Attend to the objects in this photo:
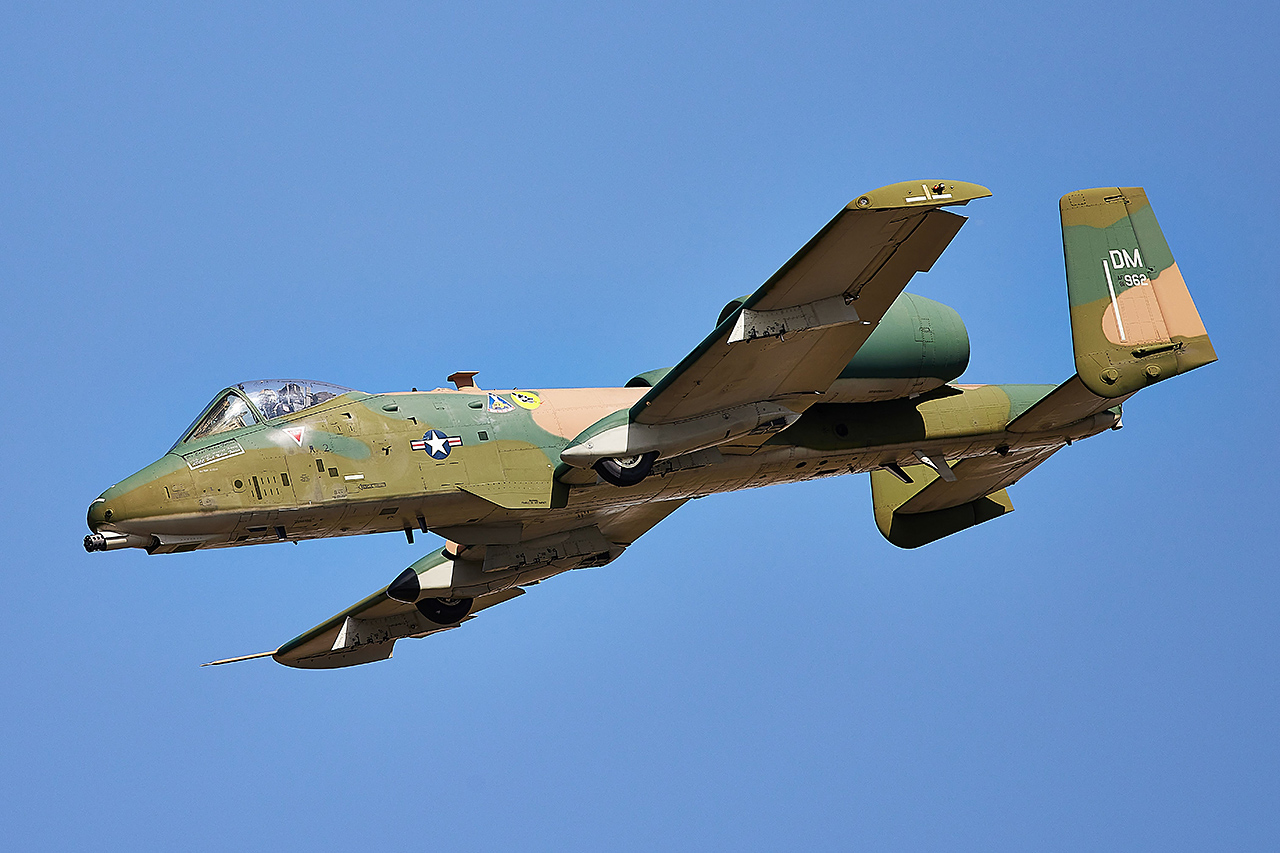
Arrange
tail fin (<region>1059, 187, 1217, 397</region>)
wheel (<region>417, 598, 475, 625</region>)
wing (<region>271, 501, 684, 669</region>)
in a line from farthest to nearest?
1. wheel (<region>417, 598, 475, 625</region>)
2. wing (<region>271, 501, 684, 669</region>)
3. tail fin (<region>1059, 187, 1217, 397</region>)

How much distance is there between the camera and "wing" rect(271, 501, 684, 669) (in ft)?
74.7

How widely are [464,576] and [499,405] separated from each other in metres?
3.61

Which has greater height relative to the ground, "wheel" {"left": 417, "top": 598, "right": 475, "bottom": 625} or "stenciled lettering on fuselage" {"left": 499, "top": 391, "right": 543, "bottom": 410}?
"stenciled lettering on fuselage" {"left": 499, "top": 391, "right": 543, "bottom": 410}

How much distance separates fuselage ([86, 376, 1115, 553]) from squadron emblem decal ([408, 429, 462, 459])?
14 mm

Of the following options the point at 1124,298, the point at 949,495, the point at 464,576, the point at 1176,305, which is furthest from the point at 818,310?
the point at 949,495

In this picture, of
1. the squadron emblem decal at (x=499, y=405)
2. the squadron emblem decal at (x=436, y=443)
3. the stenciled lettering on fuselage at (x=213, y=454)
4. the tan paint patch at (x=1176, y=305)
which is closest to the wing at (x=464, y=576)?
the squadron emblem decal at (x=436, y=443)

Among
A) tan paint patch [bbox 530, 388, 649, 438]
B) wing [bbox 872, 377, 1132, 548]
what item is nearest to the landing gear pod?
tan paint patch [bbox 530, 388, 649, 438]

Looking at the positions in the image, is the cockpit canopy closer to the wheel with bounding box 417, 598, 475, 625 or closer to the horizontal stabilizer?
the wheel with bounding box 417, 598, 475, 625

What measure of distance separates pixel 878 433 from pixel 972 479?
4.32m

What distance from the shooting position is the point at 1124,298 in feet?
74.2

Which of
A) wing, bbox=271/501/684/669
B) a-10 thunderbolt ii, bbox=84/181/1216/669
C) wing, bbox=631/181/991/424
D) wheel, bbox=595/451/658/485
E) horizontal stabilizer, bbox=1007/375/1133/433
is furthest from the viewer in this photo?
horizontal stabilizer, bbox=1007/375/1133/433

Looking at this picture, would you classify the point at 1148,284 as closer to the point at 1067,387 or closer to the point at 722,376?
the point at 1067,387

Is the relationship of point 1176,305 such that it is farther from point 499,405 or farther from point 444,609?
point 444,609

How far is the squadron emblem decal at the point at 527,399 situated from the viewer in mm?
20984
